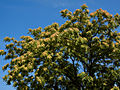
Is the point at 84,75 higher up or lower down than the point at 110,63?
lower down

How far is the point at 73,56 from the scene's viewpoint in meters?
22.3

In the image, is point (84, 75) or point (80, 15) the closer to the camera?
point (84, 75)

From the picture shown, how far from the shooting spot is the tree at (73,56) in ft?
63.8

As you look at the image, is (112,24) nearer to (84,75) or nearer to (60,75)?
(84,75)

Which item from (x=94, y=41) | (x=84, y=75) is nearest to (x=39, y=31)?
(x=94, y=41)

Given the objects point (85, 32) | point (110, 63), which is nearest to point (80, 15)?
point (85, 32)

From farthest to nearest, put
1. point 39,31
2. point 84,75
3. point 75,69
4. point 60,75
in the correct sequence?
point 39,31 → point 75,69 → point 60,75 → point 84,75

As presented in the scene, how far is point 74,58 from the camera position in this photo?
22875 mm

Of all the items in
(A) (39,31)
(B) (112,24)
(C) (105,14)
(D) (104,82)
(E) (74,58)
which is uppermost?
(A) (39,31)

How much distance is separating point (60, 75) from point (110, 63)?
6.85 metres

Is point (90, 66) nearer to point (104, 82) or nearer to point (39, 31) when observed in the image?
point (104, 82)

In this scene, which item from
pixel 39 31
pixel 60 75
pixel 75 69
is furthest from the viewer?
pixel 39 31

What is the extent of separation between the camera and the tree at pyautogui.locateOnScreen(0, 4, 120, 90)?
19438 millimetres

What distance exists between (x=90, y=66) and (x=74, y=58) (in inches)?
106
